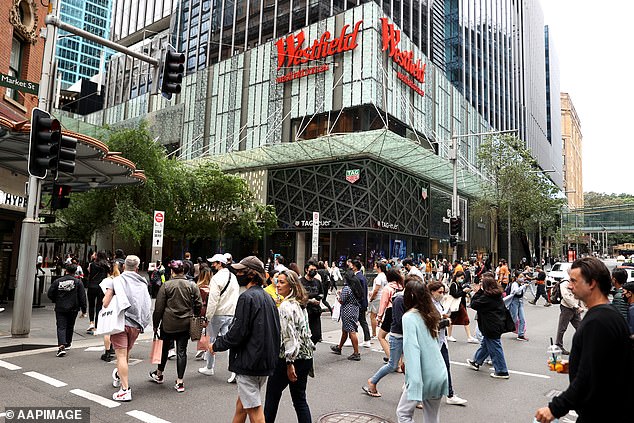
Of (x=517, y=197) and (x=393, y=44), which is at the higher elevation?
(x=393, y=44)

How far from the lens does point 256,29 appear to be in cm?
4944

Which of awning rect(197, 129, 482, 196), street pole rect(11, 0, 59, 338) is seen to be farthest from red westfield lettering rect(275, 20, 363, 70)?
street pole rect(11, 0, 59, 338)

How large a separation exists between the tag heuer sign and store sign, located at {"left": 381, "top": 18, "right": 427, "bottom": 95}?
954 centimetres

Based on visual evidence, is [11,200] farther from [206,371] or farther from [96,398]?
[96,398]

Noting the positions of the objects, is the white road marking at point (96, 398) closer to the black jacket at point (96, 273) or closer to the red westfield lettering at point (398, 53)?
the black jacket at point (96, 273)

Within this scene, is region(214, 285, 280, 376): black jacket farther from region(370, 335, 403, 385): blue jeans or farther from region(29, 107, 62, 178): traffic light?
region(29, 107, 62, 178): traffic light

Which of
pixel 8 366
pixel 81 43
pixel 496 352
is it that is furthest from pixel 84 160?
pixel 81 43

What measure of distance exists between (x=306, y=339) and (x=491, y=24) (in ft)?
242

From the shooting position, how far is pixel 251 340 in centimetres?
434

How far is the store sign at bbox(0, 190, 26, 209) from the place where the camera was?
47.5 feet

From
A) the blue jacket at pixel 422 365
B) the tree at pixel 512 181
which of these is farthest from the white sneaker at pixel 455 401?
the tree at pixel 512 181

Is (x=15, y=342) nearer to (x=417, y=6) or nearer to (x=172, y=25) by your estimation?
(x=417, y=6)

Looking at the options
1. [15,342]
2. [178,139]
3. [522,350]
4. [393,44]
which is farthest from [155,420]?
[178,139]

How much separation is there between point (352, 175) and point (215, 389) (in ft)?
84.1
